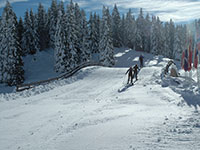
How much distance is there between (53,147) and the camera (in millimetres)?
6219

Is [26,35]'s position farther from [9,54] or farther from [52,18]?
[9,54]

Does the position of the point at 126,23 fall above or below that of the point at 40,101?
above

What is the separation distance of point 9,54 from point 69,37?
11679mm

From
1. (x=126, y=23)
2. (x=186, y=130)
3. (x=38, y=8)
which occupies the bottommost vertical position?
(x=186, y=130)

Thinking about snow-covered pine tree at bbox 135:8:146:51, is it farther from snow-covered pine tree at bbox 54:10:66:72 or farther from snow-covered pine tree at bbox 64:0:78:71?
snow-covered pine tree at bbox 54:10:66:72

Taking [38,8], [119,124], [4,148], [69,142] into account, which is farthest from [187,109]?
[38,8]

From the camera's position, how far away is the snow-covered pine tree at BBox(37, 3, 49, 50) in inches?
2172

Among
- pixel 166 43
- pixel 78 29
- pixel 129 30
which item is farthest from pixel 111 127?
pixel 166 43

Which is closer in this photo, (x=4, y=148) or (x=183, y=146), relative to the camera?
(x=183, y=146)

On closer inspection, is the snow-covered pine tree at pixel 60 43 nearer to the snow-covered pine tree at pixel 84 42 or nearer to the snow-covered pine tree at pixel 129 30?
the snow-covered pine tree at pixel 84 42

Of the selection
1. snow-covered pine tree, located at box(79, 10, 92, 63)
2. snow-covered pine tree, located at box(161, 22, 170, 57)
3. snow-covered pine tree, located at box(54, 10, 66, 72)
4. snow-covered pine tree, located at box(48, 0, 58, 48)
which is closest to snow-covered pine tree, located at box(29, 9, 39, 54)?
snow-covered pine tree, located at box(48, 0, 58, 48)

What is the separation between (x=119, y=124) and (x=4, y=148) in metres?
4.13

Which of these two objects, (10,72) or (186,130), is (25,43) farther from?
(186,130)

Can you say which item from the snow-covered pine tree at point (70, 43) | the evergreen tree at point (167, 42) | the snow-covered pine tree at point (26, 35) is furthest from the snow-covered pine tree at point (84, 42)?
the evergreen tree at point (167, 42)
